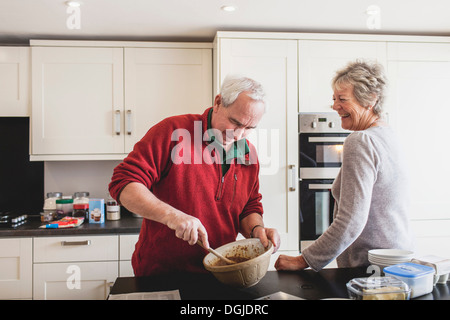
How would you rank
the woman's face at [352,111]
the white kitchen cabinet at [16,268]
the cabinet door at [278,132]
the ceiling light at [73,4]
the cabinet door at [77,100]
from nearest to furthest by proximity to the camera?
the woman's face at [352,111], the ceiling light at [73,4], the white kitchen cabinet at [16,268], the cabinet door at [278,132], the cabinet door at [77,100]

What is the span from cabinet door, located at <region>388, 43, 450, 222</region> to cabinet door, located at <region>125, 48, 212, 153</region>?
1.29m

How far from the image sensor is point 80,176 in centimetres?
309

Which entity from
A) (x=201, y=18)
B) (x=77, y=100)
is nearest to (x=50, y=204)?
(x=77, y=100)

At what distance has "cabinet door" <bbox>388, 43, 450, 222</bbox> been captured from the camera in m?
2.69

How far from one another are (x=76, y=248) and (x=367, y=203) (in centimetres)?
186

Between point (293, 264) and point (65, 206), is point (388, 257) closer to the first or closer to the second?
point (293, 264)

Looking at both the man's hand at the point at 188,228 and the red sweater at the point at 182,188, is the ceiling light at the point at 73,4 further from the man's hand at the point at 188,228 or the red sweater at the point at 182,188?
the man's hand at the point at 188,228

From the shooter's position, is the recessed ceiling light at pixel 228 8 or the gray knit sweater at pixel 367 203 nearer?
the gray knit sweater at pixel 367 203

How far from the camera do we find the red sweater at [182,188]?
54.7 inches

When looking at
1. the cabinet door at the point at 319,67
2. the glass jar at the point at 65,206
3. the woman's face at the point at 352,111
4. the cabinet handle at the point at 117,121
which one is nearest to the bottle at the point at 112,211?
the glass jar at the point at 65,206

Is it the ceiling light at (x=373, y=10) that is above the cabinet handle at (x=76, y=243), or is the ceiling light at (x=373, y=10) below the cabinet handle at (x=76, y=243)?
above

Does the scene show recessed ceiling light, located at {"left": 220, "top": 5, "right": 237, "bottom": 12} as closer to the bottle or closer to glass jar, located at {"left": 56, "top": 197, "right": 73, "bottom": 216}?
the bottle

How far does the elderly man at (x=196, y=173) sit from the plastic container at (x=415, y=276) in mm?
370

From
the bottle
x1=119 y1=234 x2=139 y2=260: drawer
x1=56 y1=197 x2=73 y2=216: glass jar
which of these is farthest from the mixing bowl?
x1=56 y1=197 x2=73 y2=216: glass jar
